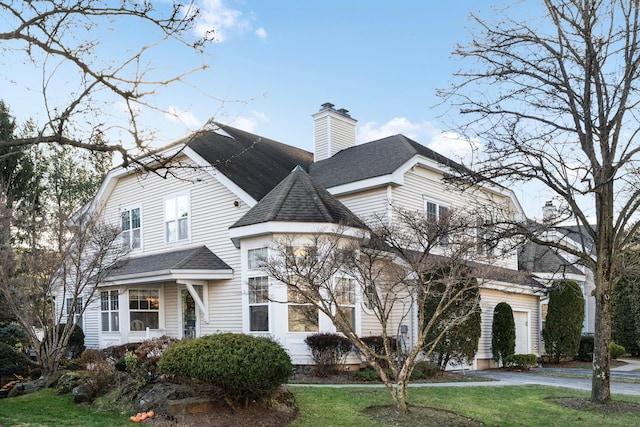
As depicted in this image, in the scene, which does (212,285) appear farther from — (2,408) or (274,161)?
(2,408)

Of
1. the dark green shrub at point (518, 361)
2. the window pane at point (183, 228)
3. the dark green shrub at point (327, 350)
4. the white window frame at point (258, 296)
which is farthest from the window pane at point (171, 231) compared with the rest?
the dark green shrub at point (518, 361)

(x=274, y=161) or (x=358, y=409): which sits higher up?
(x=274, y=161)

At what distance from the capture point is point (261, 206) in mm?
14969

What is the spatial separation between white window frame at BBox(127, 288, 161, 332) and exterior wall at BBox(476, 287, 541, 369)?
33.0 ft

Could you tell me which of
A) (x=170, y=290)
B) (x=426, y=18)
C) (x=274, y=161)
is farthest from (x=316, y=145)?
(x=426, y=18)

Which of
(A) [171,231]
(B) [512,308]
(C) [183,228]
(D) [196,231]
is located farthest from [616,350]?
(A) [171,231]

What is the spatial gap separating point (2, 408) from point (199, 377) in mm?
4083

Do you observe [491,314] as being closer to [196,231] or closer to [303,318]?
[303,318]

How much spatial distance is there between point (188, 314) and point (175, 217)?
121 inches

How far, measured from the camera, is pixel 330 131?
21797 millimetres

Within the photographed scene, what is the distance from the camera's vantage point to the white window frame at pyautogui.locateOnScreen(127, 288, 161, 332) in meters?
18.6

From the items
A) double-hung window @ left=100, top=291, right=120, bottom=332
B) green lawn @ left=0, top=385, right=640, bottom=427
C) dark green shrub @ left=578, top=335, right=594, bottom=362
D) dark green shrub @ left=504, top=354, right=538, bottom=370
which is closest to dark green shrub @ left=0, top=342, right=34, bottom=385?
green lawn @ left=0, top=385, right=640, bottom=427

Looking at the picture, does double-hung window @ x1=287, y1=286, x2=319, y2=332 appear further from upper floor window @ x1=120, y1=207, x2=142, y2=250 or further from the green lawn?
upper floor window @ x1=120, y1=207, x2=142, y2=250

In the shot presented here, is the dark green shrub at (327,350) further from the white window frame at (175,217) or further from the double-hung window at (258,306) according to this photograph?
the white window frame at (175,217)
